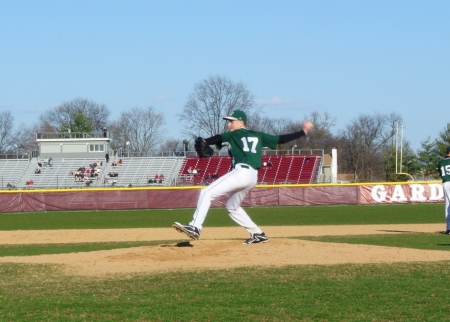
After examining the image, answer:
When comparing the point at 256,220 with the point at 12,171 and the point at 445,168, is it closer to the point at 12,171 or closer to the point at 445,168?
the point at 445,168

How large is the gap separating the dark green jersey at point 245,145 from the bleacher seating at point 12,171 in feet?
145

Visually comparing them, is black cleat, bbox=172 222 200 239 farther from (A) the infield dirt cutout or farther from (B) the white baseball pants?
(A) the infield dirt cutout

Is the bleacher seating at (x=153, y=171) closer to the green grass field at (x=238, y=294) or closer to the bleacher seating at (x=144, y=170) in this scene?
the bleacher seating at (x=144, y=170)

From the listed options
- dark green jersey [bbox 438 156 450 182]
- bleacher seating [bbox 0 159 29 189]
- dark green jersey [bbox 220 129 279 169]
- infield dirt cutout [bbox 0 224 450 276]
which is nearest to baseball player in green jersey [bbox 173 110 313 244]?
dark green jersey [bbox 220 129 279 169]

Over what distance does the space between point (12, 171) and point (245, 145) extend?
48095mm

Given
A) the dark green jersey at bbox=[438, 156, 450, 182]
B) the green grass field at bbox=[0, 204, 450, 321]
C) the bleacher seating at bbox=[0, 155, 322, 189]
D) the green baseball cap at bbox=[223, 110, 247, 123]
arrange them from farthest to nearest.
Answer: the bleacher seating at bbox=[0, 155, 322, 189], the dark green jersey at bbox=[438, 156, 450, 182], the green baseball cap at bbox=[223, 110, 247, 123], the green grass field at bbox=[0, 204, 450, 321]

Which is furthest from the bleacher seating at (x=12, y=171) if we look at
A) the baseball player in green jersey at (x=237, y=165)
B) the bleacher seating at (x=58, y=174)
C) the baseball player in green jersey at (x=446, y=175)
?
the baseball player in green jersey at (x=237, y=165)

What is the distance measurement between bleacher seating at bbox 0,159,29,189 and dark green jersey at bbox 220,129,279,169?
145 feet

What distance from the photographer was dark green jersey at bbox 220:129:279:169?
10.1 metres

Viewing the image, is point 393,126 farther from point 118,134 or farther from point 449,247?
point 449,247

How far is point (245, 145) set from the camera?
33.2ft

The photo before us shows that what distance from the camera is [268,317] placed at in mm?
6082

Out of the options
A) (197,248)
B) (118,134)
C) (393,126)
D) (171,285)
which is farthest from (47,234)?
(393,126)

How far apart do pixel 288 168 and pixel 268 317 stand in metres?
45.6
